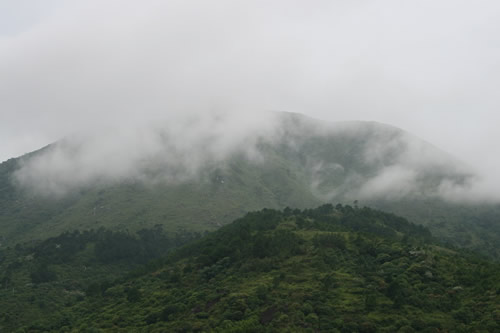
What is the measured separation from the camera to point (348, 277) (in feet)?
322

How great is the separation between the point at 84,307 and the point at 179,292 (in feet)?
122

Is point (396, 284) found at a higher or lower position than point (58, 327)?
lower

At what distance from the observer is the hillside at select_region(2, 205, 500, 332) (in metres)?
76.1

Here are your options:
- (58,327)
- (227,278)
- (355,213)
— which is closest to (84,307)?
(58,327)

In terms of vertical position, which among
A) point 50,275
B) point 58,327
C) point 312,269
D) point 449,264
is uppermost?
point 50,275

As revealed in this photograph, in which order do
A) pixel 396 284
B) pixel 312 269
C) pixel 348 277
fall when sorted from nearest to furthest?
pixel 396 284 → pixel 348 277 → pixel 312 269

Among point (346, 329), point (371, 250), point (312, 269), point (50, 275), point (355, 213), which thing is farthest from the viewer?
point (355, 213)

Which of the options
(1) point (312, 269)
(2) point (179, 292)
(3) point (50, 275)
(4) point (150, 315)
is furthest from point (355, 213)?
(3) point (50, 275)

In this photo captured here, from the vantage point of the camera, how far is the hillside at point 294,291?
7606 cm

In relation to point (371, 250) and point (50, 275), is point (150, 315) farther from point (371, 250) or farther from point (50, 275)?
point (50, 275)

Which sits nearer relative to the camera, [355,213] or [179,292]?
[179,292]

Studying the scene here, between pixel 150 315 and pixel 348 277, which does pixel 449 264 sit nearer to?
pixel 348 277

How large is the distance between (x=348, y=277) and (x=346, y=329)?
26.2 meters

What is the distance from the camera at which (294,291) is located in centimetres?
9350
